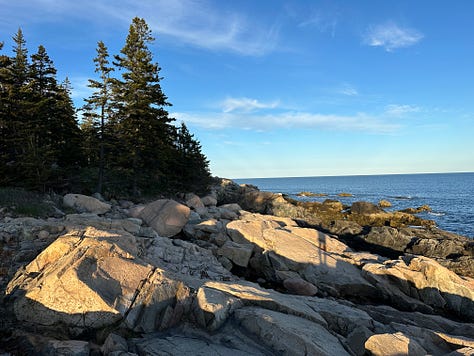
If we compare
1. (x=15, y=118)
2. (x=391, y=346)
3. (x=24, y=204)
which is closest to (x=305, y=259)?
(x=391, y=346)

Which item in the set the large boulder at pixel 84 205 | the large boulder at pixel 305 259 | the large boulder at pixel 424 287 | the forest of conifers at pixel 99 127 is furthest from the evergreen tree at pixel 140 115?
the large boulder at pixel 424 287

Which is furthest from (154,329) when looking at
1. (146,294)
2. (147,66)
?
(147,66)

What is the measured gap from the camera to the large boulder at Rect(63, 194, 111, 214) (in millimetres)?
19281

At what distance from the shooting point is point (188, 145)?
1400 inches

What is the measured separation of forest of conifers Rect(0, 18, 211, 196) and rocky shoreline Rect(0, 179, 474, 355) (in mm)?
11874

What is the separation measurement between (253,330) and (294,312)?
170cm

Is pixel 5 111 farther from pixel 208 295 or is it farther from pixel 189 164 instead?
pixel 208 295

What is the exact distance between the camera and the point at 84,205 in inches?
771

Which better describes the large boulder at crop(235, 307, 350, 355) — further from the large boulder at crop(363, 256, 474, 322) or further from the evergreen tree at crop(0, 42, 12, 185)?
the evergreen tree at crop(0, 42, 12, 185)

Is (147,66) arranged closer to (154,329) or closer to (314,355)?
(154,329)

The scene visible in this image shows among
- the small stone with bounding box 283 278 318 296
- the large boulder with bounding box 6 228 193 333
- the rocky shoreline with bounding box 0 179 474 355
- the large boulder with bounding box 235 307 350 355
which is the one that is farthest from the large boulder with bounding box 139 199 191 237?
the large boulder with bounding box 235 307 350 355

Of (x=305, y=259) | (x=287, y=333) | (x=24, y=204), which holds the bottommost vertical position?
(x=305, y=259)

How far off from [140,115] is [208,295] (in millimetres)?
23787

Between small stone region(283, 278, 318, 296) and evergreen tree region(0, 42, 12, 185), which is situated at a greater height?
evergreen tree region(0, 42, 12, 185)
